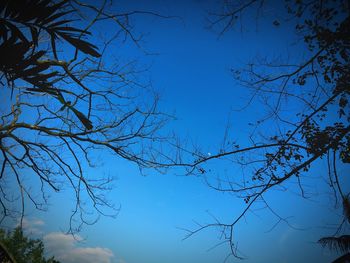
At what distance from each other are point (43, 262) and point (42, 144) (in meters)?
11.6

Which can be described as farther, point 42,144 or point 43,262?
point 43,262

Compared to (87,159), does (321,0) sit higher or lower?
higher

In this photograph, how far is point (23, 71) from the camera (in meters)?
3.00

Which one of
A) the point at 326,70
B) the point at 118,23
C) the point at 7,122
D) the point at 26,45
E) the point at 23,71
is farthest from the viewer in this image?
the point at 7,122

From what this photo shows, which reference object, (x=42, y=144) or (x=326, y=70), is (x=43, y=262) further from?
(x=326, y=70)

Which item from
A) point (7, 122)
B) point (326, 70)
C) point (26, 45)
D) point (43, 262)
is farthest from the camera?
point (43, 262)

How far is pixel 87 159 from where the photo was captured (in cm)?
540

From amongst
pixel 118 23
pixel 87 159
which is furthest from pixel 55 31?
pixel 87 159

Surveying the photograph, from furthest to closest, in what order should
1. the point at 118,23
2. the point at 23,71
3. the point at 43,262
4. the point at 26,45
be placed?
the point at 43,262 < the point at 118,23 < the point at 23,71 < the point at 26,45

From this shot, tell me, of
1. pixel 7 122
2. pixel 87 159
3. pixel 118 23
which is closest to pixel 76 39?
pixel 118 23

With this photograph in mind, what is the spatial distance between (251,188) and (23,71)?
389 cm

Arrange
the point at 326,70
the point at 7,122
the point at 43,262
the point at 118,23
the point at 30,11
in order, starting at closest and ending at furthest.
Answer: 1. the point at 30,11
2. the point at 326,70
3. the point at 118,23
4. the point at 7,122
5. the point at 43,262

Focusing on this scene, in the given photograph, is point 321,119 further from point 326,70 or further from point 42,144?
point 42,144

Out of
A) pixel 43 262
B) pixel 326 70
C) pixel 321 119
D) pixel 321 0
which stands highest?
pixel 321 0
